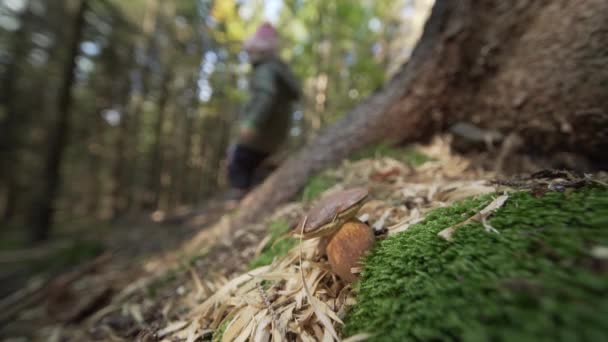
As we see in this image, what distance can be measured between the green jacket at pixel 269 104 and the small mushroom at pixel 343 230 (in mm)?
2594

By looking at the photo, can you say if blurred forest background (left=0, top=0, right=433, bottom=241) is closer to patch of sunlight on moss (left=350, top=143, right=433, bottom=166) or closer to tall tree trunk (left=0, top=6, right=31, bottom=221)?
tall tree trunk (left=0, top=6, right=31, bottom=221)

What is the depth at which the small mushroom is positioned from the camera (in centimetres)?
93

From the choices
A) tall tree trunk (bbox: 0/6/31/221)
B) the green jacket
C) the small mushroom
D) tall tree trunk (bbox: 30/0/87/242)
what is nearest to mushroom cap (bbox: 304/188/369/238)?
the small mushroom

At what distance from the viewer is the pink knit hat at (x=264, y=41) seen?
12.0 feet

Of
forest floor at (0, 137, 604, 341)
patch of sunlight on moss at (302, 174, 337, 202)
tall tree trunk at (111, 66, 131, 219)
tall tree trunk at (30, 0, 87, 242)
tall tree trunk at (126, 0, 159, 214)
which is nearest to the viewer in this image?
forest floor at (0, 137, 604, 341)

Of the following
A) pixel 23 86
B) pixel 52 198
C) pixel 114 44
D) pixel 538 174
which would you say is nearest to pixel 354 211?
pixel 538 174

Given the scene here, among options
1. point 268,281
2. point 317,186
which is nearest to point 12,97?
point 317,186

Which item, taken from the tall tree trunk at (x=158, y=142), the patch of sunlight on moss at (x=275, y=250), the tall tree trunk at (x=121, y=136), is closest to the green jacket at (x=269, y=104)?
the patch of sunlight on moss at (x=275, y=250)

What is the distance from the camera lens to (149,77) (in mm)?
13781

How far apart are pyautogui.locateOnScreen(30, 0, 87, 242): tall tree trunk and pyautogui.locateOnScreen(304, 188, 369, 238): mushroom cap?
8644 millimetres

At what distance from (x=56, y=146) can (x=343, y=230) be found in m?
8.77

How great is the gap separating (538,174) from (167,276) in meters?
2.23

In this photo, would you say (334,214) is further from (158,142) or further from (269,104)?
(158,142)

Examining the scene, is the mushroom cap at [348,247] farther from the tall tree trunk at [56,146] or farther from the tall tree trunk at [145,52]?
the tall tree trunk at [145,52]
